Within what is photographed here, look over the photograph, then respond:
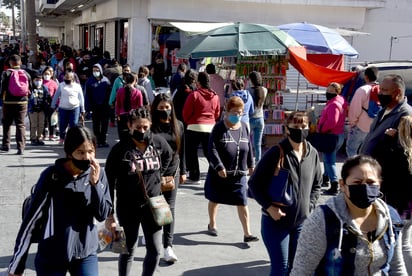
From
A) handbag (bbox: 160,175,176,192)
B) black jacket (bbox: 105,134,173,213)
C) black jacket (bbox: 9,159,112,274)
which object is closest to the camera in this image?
black jacket (bbox: 9,159,112,274)

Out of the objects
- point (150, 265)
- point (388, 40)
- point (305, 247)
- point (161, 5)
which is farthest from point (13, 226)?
point (388, 40)

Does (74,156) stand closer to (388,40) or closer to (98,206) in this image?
(98,206)

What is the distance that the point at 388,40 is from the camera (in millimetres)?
19594

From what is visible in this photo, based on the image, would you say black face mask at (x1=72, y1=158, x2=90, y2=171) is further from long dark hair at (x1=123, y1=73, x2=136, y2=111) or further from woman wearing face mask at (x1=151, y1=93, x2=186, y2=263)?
long dark hair at (x1=123, y1=73, x2=136, y2=111)

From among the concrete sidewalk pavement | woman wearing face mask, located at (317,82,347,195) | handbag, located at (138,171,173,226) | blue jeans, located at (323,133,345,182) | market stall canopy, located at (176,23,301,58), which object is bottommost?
the concrete sidewalk pavement

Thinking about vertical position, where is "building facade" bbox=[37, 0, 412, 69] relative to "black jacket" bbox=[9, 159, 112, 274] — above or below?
above

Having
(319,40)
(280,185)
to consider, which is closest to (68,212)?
(280,185)

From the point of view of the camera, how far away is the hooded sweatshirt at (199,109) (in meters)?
8.80

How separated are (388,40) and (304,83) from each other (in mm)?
5281

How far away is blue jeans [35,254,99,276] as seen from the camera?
3.82m

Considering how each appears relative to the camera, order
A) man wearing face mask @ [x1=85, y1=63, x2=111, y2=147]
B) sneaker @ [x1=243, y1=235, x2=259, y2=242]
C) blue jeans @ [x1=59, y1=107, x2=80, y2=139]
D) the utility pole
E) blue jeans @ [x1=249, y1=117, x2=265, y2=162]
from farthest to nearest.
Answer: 1. the utility pole
2. man wearing face mask @ [x1=85, y1=63, x2=111, y2=147]
3. blue jeans @ [x1=59, y1=107, x2=80, y2=139]
4. blue jeans @ [x1=249, y1=117, x2=265, y2=162]
5. sneaker @ [x1=243, y1=235, x2=259, y2=242]

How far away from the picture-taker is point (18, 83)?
34.7 feet

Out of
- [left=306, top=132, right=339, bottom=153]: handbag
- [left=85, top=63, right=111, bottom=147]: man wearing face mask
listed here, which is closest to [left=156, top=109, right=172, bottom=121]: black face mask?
[left=306, top=132, right=339, bottom=153]: handbag

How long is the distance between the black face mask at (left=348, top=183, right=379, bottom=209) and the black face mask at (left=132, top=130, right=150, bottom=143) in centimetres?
222
